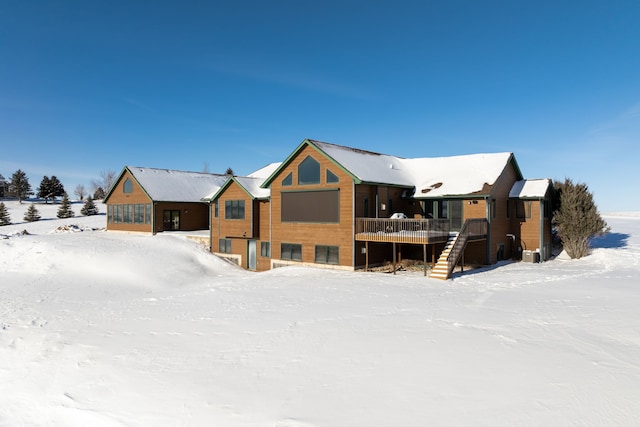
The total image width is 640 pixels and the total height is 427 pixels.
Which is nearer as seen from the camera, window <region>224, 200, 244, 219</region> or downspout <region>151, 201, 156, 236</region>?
window <region>224, 200, 244, 219</region>

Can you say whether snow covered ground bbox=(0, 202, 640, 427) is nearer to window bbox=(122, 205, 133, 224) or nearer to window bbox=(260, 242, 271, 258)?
window bbox=(260, 242, 271, 258)

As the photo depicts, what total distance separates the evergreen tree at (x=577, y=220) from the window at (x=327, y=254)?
1508 centimetres

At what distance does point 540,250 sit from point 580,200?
184 inches

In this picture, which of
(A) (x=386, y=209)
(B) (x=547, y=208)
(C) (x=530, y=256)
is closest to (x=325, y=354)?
(A) (x=386, y=209)

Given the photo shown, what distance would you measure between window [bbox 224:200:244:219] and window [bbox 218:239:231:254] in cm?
185

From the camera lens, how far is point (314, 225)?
23.4m

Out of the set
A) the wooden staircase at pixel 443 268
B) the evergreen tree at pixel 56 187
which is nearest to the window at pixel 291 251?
the wooden staircase at pixel 443 268

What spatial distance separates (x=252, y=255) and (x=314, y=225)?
687cm

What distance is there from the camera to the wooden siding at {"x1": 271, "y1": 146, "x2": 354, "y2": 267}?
22.0 meters

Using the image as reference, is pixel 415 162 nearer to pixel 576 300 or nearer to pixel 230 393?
pixel 576 300

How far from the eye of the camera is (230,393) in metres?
6.92

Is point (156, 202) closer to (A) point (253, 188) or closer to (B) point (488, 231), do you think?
(A) point (253, 188)

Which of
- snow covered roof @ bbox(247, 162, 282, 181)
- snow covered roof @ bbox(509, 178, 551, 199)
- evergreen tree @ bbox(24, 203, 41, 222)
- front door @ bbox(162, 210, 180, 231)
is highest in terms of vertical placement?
snow covered roof @ bbox(247, 162, 282, 181)

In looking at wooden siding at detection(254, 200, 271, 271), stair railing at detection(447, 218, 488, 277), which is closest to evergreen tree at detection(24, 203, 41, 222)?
wooden siding at detection(254, 200, 271, 271)
